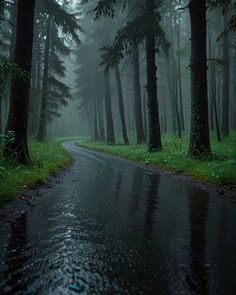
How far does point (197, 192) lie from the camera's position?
303 inches

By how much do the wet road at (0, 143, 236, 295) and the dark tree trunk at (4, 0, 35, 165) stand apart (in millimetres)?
3137

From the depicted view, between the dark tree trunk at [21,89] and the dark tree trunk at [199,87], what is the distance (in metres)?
6.14

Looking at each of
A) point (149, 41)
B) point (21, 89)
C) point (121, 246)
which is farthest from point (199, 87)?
point (121, 246)

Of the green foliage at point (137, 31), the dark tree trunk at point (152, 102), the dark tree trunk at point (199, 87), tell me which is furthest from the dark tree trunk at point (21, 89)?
the dark tree trunk at point (152, 102)

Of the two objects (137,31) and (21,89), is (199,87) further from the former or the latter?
(21,89)

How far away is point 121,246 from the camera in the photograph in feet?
13.2

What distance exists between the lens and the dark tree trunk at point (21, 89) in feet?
31.4

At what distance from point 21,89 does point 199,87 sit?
651 cm

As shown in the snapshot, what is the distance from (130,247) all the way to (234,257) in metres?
1.25

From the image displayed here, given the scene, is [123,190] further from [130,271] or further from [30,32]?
[30,32]

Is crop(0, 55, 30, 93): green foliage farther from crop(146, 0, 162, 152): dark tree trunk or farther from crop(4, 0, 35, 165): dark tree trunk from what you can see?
crop(146, 0, 162, 152): dark tree trunk

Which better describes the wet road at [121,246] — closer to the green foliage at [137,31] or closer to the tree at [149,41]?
the tree at [149,41]

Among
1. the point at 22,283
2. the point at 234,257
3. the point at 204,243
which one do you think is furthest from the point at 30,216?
the point at 234,257

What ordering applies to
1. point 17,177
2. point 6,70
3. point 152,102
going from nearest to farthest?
1. point 6,70
2. point 17,177
3. point 152,102
